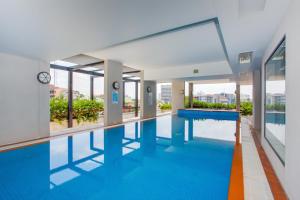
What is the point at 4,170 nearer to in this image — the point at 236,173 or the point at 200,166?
the point at 200,166

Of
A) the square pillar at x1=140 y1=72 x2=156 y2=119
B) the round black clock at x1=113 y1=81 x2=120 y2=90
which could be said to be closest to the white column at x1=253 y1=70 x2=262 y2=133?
the square pillar at x1=140 y1=72 x2=156 y2=119

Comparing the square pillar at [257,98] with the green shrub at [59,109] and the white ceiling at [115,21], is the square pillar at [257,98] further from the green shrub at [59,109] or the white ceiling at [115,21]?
the green shrub at [59,109]

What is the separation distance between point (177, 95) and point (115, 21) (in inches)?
387

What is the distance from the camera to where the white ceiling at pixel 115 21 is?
7.32 feet

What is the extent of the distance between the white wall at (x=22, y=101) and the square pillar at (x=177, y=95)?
888 centimetres

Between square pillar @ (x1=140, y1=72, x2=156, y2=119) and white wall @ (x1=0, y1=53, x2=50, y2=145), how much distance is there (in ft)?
17.6

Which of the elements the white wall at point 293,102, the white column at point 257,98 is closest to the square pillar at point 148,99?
the white column at point 257,98

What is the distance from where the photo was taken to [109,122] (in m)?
6.77

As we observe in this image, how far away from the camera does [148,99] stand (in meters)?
9.89

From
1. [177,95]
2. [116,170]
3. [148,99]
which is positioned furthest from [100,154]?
[177,95]

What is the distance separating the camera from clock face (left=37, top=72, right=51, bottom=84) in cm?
461

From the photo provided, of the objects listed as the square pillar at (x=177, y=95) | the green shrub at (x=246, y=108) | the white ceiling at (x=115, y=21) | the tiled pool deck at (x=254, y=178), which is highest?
the white ceiling at (x=115, y=21)

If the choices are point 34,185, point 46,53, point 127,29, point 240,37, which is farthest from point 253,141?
point 46,53

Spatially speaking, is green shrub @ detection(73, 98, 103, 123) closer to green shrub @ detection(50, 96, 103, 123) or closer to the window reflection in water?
green shrub @ detection(50, 96, 103, 123)
